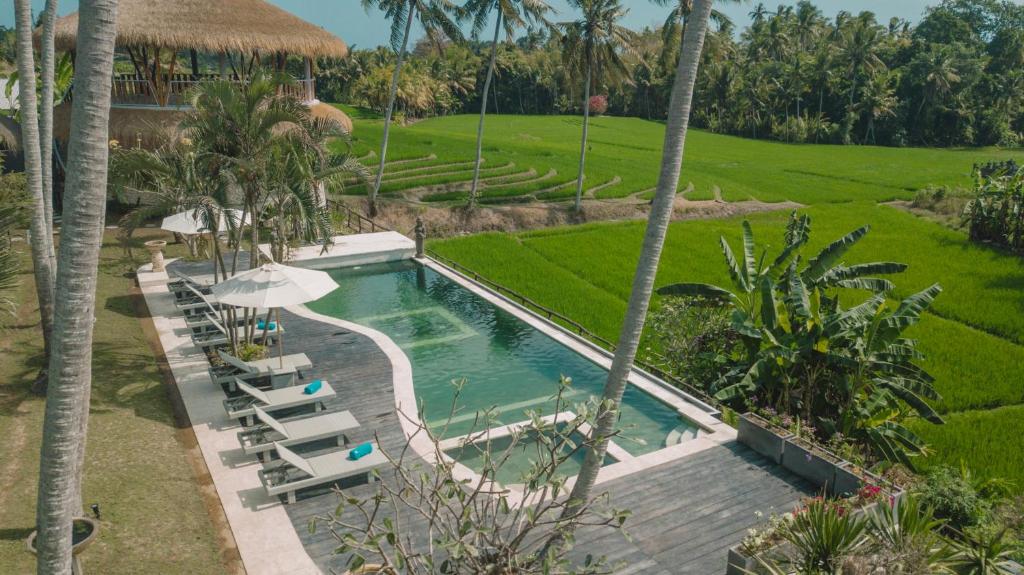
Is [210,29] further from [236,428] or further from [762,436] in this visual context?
[762,436]

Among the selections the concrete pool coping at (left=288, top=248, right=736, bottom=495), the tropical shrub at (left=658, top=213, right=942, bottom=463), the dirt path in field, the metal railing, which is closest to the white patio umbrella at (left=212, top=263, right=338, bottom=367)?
the concrete pool coping at (left=288, top=248, right=736, bottom=495)

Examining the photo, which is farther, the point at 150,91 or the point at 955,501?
the point at 150,91

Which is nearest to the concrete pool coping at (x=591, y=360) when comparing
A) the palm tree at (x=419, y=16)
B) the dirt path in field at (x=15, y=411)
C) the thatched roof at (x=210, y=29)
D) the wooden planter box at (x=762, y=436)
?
the wooden planter box at (x=762, y=436)

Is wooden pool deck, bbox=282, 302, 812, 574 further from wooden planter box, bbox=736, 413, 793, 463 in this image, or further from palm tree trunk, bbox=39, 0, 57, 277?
palm tree trunk, bbox=39, 0, 57, 277

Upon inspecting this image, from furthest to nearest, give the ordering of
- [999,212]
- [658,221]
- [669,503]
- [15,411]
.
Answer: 1. [999,212]
2. [15,411]
3. [669,503]
4. [658,221]

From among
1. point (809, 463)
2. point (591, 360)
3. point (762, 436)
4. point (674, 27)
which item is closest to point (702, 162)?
point (674, 27)

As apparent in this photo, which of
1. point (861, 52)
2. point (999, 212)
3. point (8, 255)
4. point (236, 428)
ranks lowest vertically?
point (236, 428)
